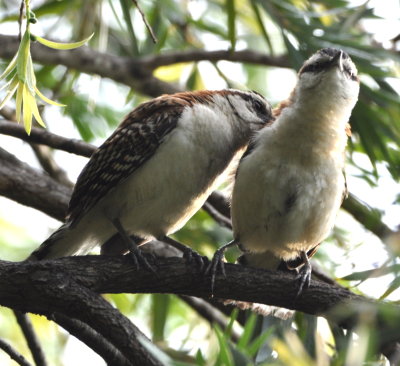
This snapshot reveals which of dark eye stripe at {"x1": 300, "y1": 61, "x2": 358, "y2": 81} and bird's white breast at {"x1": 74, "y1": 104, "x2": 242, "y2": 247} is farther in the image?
dark eye stripe at {"x1": 300, "y1": 61, "x2": 358, "y2": 81}

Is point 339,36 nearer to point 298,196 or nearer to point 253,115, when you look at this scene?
point 253,115

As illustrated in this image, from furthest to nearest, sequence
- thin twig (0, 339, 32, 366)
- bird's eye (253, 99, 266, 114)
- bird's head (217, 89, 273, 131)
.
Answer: bird's eye (253, 99, 266, 114) < bird's head (217, 89, 273, 131) < thin twig (0, 339, 32, 366)

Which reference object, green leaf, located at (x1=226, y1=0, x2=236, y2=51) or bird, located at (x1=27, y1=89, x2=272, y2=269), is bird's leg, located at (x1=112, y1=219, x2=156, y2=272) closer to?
bird, located at (x1=27, y1=89, x2=272, y2=269)

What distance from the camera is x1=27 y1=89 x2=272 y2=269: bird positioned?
15.5 feet

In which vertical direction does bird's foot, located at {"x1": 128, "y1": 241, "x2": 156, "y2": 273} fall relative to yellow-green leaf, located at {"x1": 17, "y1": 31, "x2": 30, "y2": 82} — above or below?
below

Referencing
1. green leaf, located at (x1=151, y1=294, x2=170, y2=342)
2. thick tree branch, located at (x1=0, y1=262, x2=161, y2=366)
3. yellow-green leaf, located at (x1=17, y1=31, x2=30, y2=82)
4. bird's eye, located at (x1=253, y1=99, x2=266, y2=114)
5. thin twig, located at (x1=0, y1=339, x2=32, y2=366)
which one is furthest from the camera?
Result: green leaf, located at (x1=151, y1=294, x2=170, y2=342)

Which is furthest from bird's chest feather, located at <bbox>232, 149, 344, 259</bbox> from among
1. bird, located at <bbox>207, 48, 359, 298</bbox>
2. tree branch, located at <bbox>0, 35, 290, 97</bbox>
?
tree branch, located at <bbox>0, 35, 290, 97</bbox>

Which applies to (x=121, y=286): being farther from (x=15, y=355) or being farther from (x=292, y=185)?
(x=292, y=185)

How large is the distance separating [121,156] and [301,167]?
1074 millimetres

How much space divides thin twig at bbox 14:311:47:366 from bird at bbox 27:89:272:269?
0.40 meters

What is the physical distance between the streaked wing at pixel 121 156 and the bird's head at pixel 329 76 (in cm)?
78

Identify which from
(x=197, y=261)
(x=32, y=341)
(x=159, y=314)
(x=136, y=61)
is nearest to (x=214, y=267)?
(x=197, y=261)

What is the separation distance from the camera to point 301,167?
4703 mm

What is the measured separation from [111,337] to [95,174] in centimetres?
132
